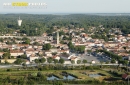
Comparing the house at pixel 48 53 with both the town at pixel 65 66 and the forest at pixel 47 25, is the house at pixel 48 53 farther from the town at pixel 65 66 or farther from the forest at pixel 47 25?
the forest at pixel 47 25

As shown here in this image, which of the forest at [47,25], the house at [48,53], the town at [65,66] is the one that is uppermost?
the town at [65,66]

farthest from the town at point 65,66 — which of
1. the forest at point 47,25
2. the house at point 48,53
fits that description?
the forest at point 47,25

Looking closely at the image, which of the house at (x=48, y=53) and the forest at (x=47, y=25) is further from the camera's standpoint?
the forest at (x=47, y=25)

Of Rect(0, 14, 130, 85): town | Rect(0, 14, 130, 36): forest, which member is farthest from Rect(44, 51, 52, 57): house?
Rect(0, 14, 130, 36): forest

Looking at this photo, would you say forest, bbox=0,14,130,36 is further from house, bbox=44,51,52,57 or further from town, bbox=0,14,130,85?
house, bbox=44,51,52,57

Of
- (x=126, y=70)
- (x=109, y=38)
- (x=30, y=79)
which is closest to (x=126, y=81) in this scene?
(x=126, y=70)

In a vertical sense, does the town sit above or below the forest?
above

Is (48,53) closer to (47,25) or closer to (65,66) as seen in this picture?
(65,66)

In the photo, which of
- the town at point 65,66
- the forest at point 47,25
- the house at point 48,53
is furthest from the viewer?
the forest at point 47,25

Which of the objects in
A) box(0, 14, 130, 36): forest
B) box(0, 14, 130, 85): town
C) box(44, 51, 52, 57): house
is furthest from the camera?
box(0, 14, 130, 36): forest

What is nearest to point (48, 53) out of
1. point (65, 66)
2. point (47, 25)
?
point (65, 66)

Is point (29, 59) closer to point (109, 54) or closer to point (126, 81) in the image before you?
point (109, 54)

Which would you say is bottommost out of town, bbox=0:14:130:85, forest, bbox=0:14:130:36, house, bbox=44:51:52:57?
forest, bbox=0:14:130:36
